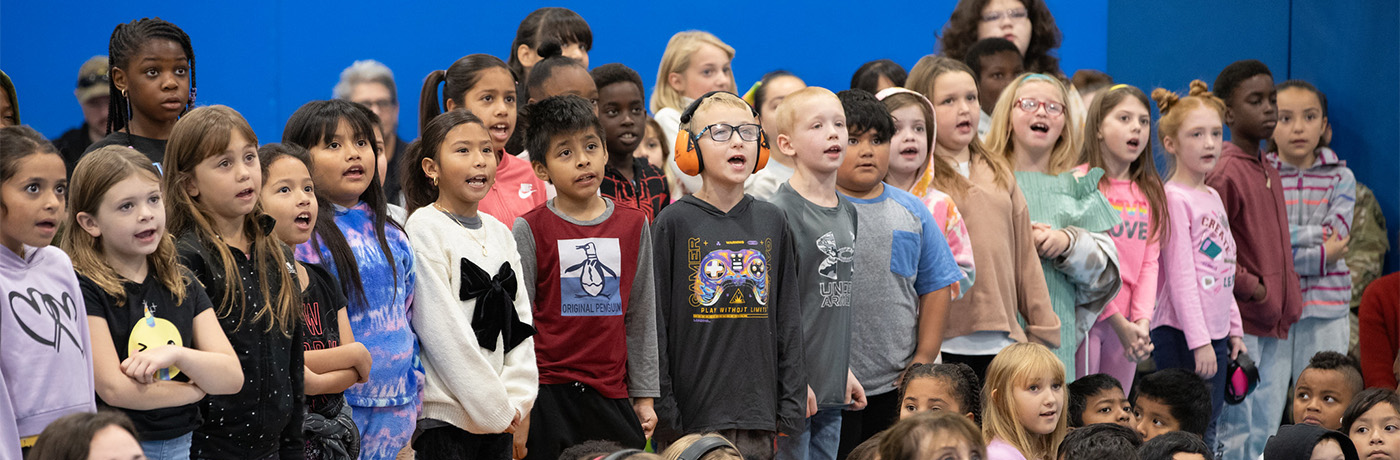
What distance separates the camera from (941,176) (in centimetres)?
477

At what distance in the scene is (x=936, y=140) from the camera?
4.95 metres

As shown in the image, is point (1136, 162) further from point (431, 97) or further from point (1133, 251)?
point (431, 97)

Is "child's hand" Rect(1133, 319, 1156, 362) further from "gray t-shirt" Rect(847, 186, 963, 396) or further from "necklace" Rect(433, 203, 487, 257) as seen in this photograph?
"necklace" Rect(433, 203, 487, 257)

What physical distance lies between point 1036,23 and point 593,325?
3.41 m

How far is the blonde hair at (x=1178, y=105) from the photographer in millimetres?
5371

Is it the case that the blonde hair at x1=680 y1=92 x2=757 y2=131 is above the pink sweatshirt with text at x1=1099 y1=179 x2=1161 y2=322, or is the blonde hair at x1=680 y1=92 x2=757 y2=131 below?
above

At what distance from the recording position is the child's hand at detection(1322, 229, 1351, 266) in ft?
20.1

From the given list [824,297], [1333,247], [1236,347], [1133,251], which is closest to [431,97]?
[824,297]

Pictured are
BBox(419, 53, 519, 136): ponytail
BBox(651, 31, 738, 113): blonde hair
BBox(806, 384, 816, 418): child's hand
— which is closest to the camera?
BBox(806, 384, 816, 418): child's hand

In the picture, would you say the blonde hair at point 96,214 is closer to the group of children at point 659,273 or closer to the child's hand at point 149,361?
the group of children at point 659,273

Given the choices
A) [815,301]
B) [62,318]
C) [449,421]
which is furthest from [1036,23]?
[62,318]

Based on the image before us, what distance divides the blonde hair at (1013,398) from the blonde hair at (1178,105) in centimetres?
172

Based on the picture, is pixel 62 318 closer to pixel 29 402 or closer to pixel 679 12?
pixel 29 402

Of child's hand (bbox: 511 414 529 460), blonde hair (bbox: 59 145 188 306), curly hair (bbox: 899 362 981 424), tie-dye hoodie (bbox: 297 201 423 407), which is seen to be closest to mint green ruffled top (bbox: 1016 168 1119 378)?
curly hair (bbox: 899 362 981 424)
